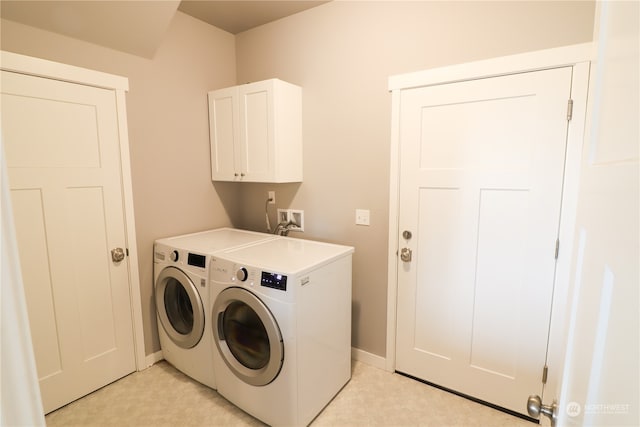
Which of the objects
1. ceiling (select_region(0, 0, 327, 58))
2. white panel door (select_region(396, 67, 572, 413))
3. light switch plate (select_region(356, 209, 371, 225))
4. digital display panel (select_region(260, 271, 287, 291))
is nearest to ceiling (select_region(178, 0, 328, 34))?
ceiling (select_region(0, 0, 327, 58))

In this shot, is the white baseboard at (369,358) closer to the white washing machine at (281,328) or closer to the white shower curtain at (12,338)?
the white washing machine at (281,328)

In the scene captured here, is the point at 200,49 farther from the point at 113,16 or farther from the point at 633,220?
the point at 633,220

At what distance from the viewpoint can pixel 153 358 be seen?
2465 mm

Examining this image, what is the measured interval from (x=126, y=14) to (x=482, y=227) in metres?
2.50

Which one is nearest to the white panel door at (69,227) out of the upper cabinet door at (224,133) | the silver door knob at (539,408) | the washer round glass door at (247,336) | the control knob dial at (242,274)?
the upper cabinet door at (224,133)

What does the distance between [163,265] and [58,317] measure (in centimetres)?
65

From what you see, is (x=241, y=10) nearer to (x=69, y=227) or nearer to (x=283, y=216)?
(x=283, y=216)

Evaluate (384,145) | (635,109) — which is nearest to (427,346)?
(384,145)

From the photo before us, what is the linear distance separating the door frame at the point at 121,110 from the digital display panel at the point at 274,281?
1.19 m

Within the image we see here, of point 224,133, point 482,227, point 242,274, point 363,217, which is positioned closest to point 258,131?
point 224,133

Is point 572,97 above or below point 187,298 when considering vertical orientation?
above

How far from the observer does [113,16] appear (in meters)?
1.92

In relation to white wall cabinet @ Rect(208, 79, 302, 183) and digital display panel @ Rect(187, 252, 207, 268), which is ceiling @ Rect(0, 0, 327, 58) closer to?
white wall cabinet @ Rect(208, 79, 302, 183)

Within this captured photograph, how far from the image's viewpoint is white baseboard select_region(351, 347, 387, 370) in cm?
238
